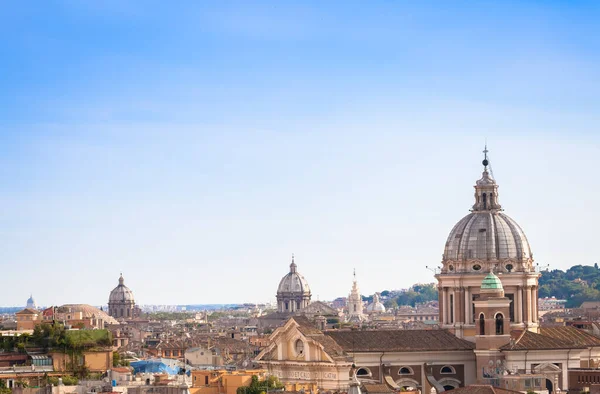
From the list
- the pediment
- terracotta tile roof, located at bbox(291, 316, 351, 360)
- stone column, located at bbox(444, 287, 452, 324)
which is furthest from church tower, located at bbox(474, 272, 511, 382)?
terracotta tile roof, located at bbox(291, 316, 351, 360)

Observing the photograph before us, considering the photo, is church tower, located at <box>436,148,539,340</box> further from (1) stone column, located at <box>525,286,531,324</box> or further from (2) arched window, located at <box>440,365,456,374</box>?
(2) arched window, located at <box>440,365,456,374</box>

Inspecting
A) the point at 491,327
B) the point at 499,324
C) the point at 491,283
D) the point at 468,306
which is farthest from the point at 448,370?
the point at 468,306

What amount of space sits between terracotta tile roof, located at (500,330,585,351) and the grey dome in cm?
446

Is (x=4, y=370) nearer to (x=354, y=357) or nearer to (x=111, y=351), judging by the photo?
(x=111, y=351)

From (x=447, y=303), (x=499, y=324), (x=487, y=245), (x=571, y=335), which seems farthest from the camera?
(x=447, y=303)

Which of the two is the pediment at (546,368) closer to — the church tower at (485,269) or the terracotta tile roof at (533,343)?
the terracotta tile roof at (533,343)

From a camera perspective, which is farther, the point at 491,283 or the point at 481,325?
the point at 491,283

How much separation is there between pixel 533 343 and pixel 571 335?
446cm

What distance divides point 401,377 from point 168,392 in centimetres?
1332

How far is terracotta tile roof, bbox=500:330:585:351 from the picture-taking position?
78.4 metres

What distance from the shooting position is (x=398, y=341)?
262 ft

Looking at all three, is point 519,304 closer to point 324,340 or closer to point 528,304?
point 528,304

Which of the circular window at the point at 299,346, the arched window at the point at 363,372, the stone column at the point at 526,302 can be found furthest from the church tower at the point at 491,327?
the circular window at the point at 299,346

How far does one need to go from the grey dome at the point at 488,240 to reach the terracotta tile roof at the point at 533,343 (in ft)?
14.6
